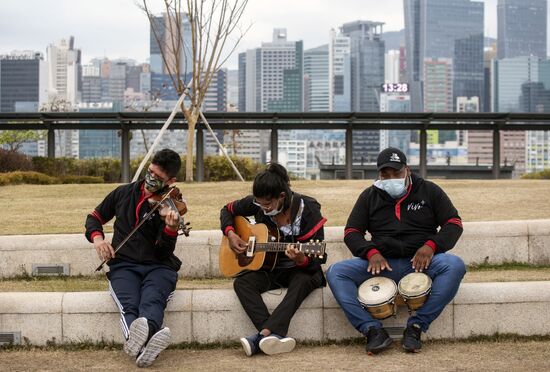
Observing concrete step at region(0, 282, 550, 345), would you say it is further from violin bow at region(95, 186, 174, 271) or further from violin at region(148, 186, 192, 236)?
violin at region(148, 186, 192, 236)

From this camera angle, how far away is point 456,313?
713 cm

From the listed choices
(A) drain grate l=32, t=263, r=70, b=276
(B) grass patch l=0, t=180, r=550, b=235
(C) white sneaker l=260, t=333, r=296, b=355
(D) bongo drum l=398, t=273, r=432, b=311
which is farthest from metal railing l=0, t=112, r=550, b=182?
(C) white sneaker l=260, t=333, r=296, b=355

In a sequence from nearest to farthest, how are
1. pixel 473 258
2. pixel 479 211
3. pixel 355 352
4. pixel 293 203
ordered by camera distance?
1. pixel 355 352
2. pixel 293 203
3. pixel 473 258
4. pixel 479 211

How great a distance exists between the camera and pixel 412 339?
668 centimetres

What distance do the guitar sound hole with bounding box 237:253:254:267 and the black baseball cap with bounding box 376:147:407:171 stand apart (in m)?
1.27

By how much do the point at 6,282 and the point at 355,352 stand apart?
4.13m

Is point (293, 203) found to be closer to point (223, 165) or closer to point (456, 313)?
point (456, 313)

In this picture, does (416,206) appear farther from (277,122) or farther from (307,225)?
(277,122)

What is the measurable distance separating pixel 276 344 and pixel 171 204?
52.1 inches

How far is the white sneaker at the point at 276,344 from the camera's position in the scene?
6598 mm

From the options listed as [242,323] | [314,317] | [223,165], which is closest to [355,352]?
[314,317]

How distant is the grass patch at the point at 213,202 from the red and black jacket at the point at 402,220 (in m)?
4.30

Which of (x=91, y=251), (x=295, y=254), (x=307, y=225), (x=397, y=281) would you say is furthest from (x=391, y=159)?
(x=91, y=251)

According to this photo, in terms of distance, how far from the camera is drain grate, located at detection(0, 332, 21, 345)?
23.1 feet
